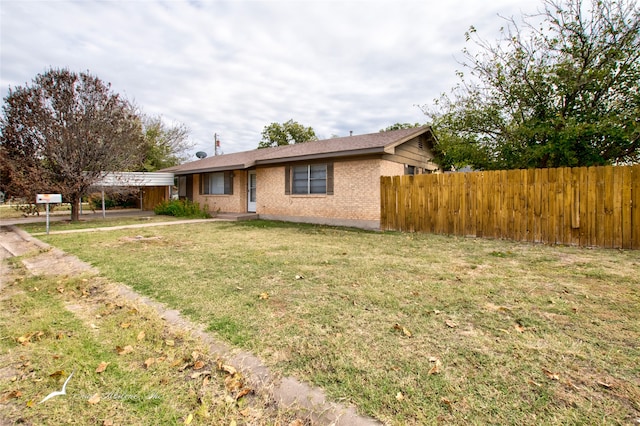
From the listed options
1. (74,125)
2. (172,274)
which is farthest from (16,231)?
(172,274)

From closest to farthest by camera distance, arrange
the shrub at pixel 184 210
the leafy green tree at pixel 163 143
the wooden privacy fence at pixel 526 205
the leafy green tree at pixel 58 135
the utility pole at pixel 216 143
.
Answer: the wooden privacy fence at pixel 526 205
the leafy green tree at pixel 58 135
the shrub at pixel 184 210
the leafy green tree at pixel 163 143
the utility pole at pixel 216 143

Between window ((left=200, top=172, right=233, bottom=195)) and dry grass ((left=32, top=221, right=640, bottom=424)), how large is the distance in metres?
10.1

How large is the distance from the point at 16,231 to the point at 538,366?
15476 millimetres

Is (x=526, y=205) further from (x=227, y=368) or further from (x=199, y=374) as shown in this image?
(x=199, y=374)

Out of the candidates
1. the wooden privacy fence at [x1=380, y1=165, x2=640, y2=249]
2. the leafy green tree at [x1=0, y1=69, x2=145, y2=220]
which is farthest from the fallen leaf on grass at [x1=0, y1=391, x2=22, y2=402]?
the leafy green tree at [x1=0, y1=69, x2=145, y2=220]

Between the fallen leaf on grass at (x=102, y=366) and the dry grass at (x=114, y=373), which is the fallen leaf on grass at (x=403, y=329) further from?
the fallen leaf on grass at (x=102, y=366)

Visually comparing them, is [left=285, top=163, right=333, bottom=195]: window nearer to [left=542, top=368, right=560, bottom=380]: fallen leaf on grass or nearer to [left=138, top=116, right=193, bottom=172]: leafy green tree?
[left=542, top=368, right=560, bottom=380]: fallen leaf on grass

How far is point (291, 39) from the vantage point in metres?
11.1

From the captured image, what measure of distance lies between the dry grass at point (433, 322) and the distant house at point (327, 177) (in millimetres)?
5032

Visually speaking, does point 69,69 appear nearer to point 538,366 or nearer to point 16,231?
point 16,231

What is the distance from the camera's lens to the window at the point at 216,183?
16.6 metres

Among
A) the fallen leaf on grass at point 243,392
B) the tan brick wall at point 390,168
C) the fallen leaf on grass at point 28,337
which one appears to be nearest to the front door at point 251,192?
the tan brick wall at point 390,168

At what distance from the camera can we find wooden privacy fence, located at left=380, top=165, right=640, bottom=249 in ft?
24.0

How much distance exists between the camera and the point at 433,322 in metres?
3.17
